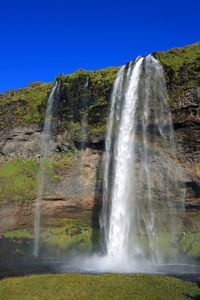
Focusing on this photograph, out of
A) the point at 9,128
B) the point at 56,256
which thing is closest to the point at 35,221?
the point at 56,256

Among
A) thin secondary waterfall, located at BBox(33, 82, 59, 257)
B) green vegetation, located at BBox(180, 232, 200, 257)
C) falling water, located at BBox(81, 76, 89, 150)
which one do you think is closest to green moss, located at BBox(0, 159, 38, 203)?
thin secondary waterfall, located at BBox(33, 82, 59, 257)

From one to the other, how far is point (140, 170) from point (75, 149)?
768 cm

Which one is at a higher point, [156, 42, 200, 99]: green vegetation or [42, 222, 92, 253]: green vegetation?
[156, 42, 200, 99]: green vegetation

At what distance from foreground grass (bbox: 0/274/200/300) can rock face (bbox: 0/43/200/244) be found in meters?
9.96

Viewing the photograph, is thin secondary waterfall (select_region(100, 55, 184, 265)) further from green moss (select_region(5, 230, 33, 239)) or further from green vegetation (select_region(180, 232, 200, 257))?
green moss (select_region(5, 230, 33, 239))

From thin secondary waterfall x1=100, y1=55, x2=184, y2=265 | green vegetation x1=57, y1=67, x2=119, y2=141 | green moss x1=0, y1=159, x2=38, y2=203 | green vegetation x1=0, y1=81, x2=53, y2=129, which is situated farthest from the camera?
green vegetation x1=0, y1=81, x2=53, y2=129

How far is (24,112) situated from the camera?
98.7 feet

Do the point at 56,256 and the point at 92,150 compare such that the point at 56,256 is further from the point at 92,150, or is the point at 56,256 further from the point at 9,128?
the point at 9,128

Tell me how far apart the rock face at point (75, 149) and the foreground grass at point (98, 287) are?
9.96 m

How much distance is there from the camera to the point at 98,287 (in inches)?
481

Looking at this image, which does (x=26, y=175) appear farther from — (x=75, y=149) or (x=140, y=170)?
(x=140, y=170)

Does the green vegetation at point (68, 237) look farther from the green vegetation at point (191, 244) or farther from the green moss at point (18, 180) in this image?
the green vegetation at point (191, 244)

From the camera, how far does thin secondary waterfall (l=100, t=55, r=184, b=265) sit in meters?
21.1

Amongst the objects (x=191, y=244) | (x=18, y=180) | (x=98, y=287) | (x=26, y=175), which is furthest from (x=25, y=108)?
(x=98, y=287)
